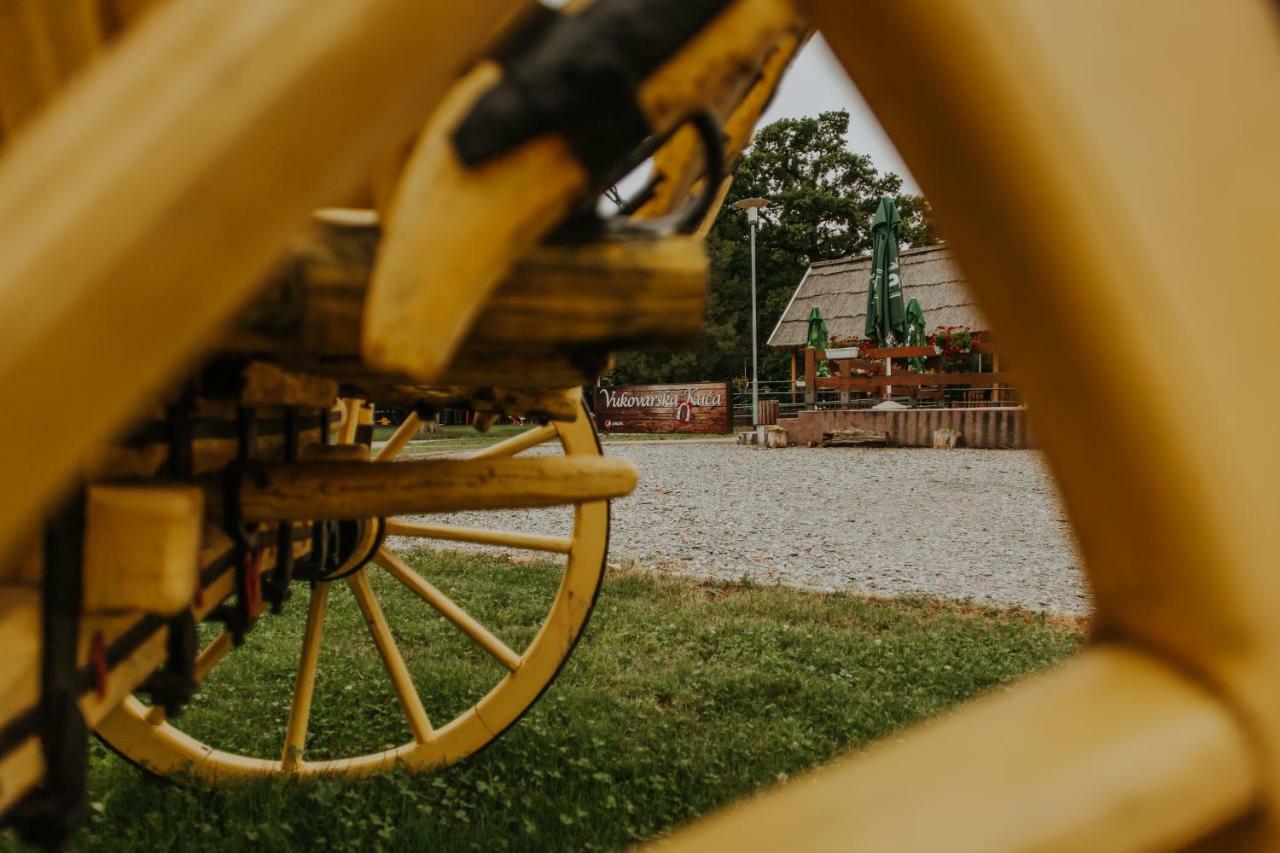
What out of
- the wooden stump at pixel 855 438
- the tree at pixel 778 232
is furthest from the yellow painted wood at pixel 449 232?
the tree at pixel 778 232

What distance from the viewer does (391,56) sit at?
37cm

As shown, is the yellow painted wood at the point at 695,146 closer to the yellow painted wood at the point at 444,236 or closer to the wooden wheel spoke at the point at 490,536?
the yellow painted wood at the point at 444,236

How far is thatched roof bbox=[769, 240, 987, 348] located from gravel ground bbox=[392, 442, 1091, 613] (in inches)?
297

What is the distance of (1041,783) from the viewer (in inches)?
16.8

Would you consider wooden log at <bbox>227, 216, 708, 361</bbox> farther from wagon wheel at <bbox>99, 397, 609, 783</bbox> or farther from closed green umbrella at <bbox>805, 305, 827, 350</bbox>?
closed green umbrella at <bbox>805, 305, 827, 350</bbox>

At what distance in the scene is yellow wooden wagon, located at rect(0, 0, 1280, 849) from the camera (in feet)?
1.15

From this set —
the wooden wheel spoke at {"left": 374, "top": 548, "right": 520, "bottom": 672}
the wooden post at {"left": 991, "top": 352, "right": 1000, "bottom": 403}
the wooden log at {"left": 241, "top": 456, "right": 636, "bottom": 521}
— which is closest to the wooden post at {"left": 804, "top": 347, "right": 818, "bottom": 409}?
the wooden post at {"left": 991, "top": 352, "right": 1000, "bottom": 403}

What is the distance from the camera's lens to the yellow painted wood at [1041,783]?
1.36 feet

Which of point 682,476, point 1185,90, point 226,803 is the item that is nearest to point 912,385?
point 682,476

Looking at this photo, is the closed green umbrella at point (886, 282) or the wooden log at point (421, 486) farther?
the closed green umbrella at point (886, 282)

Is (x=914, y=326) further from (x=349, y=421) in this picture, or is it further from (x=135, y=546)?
(x=135, y=546)

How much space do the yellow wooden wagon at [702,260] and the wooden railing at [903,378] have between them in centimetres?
1312

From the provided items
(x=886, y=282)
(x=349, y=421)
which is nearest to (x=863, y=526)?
(x=349, y=421)

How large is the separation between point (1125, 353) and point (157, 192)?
0.48 m
